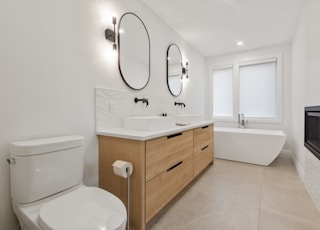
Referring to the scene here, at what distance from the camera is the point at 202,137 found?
254cm

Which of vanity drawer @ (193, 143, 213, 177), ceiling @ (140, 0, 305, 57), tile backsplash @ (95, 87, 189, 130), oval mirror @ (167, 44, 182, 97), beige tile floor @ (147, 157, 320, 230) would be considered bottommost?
beige tile floor @ (147, 157, 320, 230)

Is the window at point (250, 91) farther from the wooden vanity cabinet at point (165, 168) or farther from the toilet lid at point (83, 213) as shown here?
the toilet lid at point (83, 213)

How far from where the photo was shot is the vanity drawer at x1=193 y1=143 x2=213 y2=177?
2345 mm

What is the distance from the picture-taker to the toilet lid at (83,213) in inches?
33.2

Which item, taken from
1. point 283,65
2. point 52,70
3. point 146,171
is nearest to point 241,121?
point 283,65

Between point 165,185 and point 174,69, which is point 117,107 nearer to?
point 165,185

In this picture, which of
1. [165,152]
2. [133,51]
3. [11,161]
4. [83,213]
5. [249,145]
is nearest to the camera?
[83,213]

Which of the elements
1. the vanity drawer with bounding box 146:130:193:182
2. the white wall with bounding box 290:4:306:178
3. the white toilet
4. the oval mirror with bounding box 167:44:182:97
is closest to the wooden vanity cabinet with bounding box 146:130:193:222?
the vanity drawer with bounding box 146:130:193:182

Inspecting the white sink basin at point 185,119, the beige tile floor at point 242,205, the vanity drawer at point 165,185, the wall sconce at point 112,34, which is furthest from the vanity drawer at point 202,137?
the wall sconce at point 112,34

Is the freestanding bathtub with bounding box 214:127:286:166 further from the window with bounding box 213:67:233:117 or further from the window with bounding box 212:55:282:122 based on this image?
the window with bounding box 213:67:233:117

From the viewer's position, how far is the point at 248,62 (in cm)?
394

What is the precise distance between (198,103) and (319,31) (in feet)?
8.14

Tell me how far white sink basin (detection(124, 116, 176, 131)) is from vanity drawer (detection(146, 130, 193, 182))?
0.50 ft

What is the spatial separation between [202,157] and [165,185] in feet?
3.55
